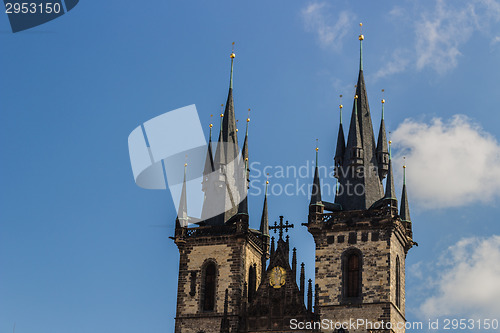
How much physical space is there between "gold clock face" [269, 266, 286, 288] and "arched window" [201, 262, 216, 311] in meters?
3.70

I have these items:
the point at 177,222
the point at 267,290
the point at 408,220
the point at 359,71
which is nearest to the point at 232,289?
the point at 267,290

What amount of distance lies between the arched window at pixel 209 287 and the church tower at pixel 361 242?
22.1 feet

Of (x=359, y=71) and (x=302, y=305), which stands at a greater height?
(x=359, y=71)

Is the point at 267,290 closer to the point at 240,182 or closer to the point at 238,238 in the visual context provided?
the point at 238,238

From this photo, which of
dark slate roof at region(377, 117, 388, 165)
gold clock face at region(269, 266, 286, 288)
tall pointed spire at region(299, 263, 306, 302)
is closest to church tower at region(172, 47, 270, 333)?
gold clock face at region(269, 266, 286, 288)

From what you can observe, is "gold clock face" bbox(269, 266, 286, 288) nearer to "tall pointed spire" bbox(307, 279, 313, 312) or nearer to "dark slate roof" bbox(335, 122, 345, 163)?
"tall pointed spire" bbox(307, 279, 313, 312)

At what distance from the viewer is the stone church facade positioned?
59.2 meters

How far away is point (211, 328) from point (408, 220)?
1385cm

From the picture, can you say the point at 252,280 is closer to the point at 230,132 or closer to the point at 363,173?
the point at 363,173

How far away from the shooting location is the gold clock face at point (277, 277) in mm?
61656

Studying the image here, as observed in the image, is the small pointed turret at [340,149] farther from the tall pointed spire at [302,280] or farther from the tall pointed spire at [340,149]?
the tall pointed spire at [302,280]

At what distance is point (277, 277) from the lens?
203 feet

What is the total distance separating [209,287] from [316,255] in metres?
7.17

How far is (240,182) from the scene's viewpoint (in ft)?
220
